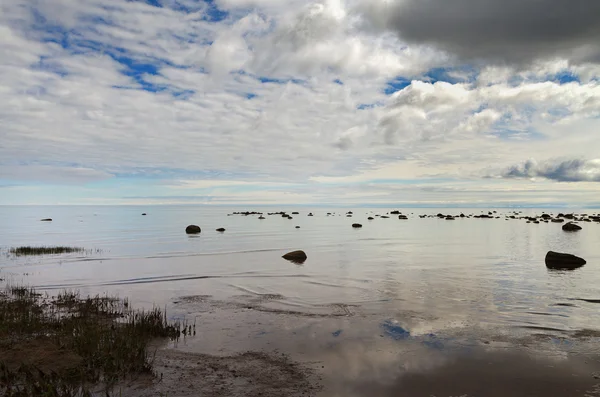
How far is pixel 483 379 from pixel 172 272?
2536 cm

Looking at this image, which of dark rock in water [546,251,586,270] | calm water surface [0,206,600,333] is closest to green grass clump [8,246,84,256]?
calm water surface [0,206,600,333]

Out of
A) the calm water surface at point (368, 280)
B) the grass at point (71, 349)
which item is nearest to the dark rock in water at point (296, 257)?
the calm water surface at point (368, 280)

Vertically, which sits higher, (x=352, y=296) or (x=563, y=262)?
(x=563, y=262)

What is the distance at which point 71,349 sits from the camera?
11.2 metres

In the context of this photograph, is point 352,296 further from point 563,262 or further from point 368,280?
point 563,262

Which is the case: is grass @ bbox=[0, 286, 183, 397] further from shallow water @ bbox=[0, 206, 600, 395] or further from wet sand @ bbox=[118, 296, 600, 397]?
shallow water @ bbox=[0, 206, 600, 395]

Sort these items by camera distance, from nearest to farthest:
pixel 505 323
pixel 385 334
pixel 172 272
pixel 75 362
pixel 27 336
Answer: pixel 75 362 → pixel 27 336 → pixel 385 334 → pixel 505 323 → pixel 172 272

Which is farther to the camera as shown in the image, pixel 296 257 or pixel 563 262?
pixel 296 257

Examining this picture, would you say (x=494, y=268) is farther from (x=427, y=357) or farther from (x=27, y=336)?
(x=27, y=336)

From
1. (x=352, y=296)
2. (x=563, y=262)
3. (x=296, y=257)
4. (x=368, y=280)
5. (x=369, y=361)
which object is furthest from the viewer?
(x=296, y=257)

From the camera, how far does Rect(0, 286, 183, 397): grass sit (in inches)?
359

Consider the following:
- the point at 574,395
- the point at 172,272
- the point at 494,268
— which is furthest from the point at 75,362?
the point at 494,268

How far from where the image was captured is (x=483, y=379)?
10.5 m

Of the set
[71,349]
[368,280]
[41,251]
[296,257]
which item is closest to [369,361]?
[71,349]
